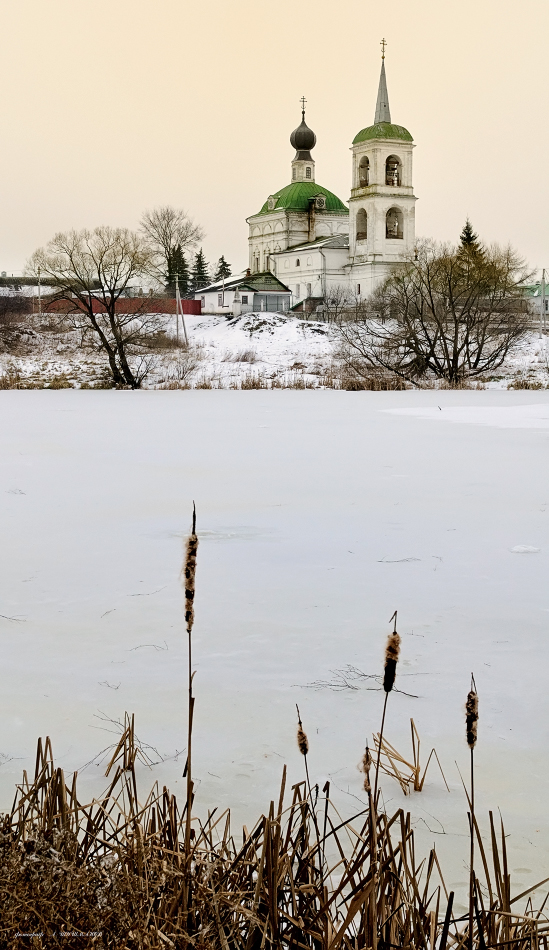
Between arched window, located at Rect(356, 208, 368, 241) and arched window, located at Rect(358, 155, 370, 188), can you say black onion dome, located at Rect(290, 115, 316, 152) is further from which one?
arched window, located at Rect(356, 208, 368, 241)

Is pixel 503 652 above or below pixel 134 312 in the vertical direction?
below

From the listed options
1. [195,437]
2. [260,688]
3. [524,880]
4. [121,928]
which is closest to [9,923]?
[121,928]

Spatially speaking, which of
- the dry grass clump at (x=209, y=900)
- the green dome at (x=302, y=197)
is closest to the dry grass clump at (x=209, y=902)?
the dry grass clump at (x=209, y=900)

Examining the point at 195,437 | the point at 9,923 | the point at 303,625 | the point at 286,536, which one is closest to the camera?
the point at 9,923

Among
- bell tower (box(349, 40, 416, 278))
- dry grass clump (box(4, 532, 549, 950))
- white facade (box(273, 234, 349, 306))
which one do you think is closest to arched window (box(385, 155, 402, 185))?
bell tower (box(349, 40, 416, 278))

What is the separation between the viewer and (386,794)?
8.27ft

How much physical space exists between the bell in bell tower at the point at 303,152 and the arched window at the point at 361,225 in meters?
16.6

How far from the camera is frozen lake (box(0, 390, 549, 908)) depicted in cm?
269

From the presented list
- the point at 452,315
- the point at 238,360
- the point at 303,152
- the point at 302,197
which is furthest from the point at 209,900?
the point at 303,152

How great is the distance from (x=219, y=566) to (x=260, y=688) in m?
1.92

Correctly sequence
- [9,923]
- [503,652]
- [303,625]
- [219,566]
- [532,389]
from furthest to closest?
[532,389], [219,566], [303,625], [503,652], [9,923]

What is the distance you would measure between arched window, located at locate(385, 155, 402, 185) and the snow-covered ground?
87.6 ft

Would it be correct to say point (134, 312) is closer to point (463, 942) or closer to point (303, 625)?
point (303, 625)

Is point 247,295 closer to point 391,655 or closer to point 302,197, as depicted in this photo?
point 302,197
